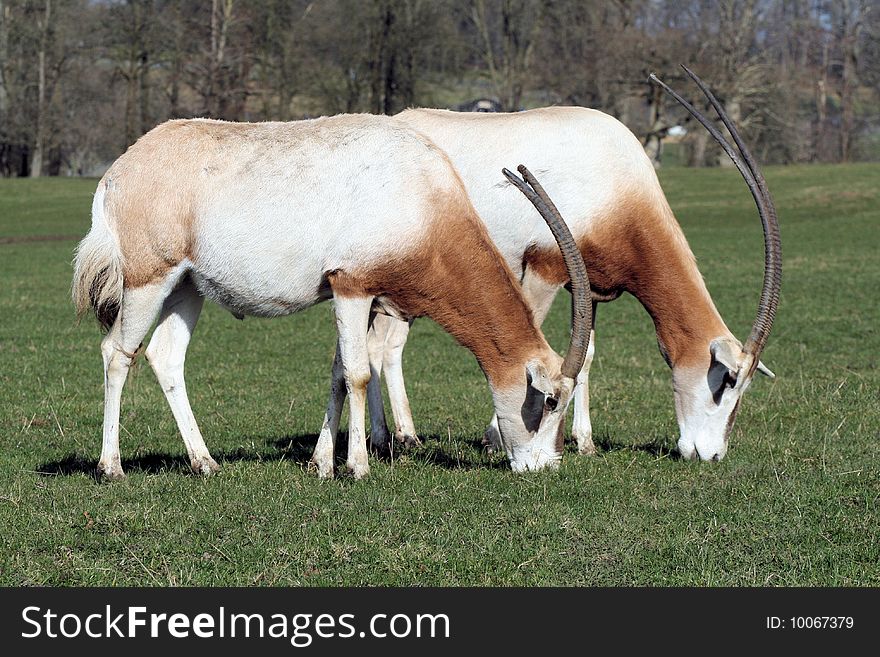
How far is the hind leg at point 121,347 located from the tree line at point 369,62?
4681 centimetres

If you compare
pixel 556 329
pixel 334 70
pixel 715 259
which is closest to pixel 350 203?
pixel 556 329

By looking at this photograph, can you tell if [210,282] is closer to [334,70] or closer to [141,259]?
[141,259]

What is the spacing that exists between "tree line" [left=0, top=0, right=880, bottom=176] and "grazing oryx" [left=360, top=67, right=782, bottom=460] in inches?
1818

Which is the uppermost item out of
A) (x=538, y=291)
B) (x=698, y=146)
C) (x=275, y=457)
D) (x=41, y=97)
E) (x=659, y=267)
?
(x=659, y=267)

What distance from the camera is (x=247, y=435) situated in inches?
350

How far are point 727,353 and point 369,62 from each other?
52947 mm

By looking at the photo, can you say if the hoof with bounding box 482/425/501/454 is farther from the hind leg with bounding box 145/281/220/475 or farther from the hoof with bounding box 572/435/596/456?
the hind leg with bounding box 145/281/220/475

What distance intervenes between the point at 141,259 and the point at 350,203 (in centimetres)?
137

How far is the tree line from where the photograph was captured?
56.6m

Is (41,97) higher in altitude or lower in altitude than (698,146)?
higher

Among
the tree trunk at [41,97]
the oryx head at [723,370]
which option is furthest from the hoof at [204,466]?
the tree trunk at [41,97]

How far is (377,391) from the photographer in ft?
28.6

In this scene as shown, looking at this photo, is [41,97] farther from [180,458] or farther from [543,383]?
[543,383]

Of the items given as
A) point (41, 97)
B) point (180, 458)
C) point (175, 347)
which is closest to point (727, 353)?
point (175, 347)
